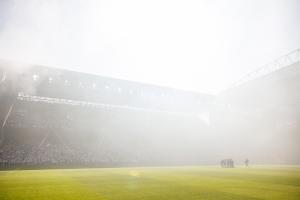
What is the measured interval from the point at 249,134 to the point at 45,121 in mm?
47476

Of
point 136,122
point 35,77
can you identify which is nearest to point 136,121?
point 136,122

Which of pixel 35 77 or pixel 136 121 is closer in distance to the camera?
pixel 35 77

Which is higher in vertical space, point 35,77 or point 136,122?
point 35,77

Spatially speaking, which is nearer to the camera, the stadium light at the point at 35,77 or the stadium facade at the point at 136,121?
the stadium facade at the point at 136,121

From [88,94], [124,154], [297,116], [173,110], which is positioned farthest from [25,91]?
[297,116]

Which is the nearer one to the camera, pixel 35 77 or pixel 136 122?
pixel 35 77

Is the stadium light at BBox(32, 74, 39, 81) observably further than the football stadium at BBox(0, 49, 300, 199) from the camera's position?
Yes

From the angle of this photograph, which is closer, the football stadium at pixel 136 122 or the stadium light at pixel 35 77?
the football stadium at pixel 136 122

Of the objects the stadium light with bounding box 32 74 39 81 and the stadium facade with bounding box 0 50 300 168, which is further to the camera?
the stadium light with bounding box 32 74 39 81

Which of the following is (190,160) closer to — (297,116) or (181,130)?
(181,130)

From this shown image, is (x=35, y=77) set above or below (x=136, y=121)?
above

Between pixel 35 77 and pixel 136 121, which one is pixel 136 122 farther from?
pixel 35 77

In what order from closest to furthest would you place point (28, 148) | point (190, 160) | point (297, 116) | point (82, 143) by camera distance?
point (28, 148) < point (82, 143) < point (190, 160) < point (297, 116)

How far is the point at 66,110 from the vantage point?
173 ft
